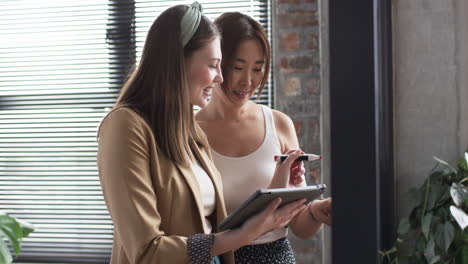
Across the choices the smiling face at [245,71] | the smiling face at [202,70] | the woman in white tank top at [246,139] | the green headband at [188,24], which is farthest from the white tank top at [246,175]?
the green headband at [188,24]

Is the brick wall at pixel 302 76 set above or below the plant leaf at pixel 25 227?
above

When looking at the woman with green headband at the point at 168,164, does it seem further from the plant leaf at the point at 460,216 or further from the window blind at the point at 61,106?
the window blind at the point at 61,106

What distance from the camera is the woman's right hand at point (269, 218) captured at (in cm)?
145

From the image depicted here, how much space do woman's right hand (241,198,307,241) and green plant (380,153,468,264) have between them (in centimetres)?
98

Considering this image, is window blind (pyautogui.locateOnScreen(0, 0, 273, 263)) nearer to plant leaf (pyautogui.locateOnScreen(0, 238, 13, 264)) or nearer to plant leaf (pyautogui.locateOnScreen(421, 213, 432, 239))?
plant leaf (pyautogui.locateOnScreen(0, 238, 13, 264))

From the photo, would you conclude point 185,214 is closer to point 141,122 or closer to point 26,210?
point 141,122

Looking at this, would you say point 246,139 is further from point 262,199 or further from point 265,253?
point 262,199

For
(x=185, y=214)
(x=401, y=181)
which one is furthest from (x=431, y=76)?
(x=185, y=214)

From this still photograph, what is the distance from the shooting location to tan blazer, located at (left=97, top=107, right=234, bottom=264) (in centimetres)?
135

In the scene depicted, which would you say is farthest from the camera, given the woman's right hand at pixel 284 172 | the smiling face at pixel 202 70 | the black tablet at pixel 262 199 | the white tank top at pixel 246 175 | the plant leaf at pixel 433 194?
the plant leaf at pixel 433 194

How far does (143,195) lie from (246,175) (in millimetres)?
558

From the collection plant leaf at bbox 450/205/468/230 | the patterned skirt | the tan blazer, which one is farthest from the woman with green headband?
plant leaf at bbox 450/205/468/230

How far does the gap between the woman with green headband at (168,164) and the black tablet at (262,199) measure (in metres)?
0.03

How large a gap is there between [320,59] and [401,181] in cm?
67
